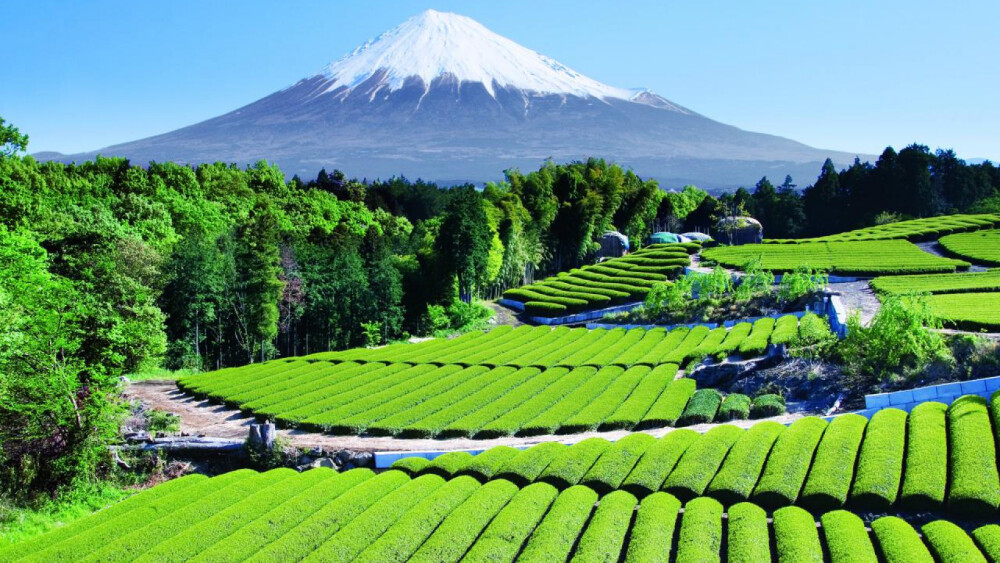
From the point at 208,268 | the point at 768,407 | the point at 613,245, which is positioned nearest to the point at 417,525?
the point at 768,407

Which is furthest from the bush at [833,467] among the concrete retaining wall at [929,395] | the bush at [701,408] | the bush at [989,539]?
the bush at [701,408]

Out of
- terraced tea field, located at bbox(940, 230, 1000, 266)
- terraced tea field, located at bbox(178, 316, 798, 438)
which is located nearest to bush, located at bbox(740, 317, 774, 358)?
terraced tea field, located at bbox(178, 316, 798, 438)

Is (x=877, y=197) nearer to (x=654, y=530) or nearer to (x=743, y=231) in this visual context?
(x=743, y=231)

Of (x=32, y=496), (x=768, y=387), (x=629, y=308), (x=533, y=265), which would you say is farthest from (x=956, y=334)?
(x=533, y=265)

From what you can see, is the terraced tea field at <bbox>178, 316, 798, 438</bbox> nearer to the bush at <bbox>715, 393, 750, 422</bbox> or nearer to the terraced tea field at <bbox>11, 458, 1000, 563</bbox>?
the bush at <bbox>715, 393, 750, 422</bbox>

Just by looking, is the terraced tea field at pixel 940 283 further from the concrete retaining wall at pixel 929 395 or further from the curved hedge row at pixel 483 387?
the concrete retaining wall at pixel 929 395

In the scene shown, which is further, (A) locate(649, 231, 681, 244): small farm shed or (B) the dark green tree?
(A) locate(649, 231, 681, 244): small farm shed

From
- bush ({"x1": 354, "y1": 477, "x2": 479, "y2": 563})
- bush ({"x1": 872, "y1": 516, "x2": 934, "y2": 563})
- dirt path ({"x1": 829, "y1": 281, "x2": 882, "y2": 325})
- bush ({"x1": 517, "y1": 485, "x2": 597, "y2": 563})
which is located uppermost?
dirt path ({"x1": 829, "y1": 281, "x2": 882, "y2": 325})
